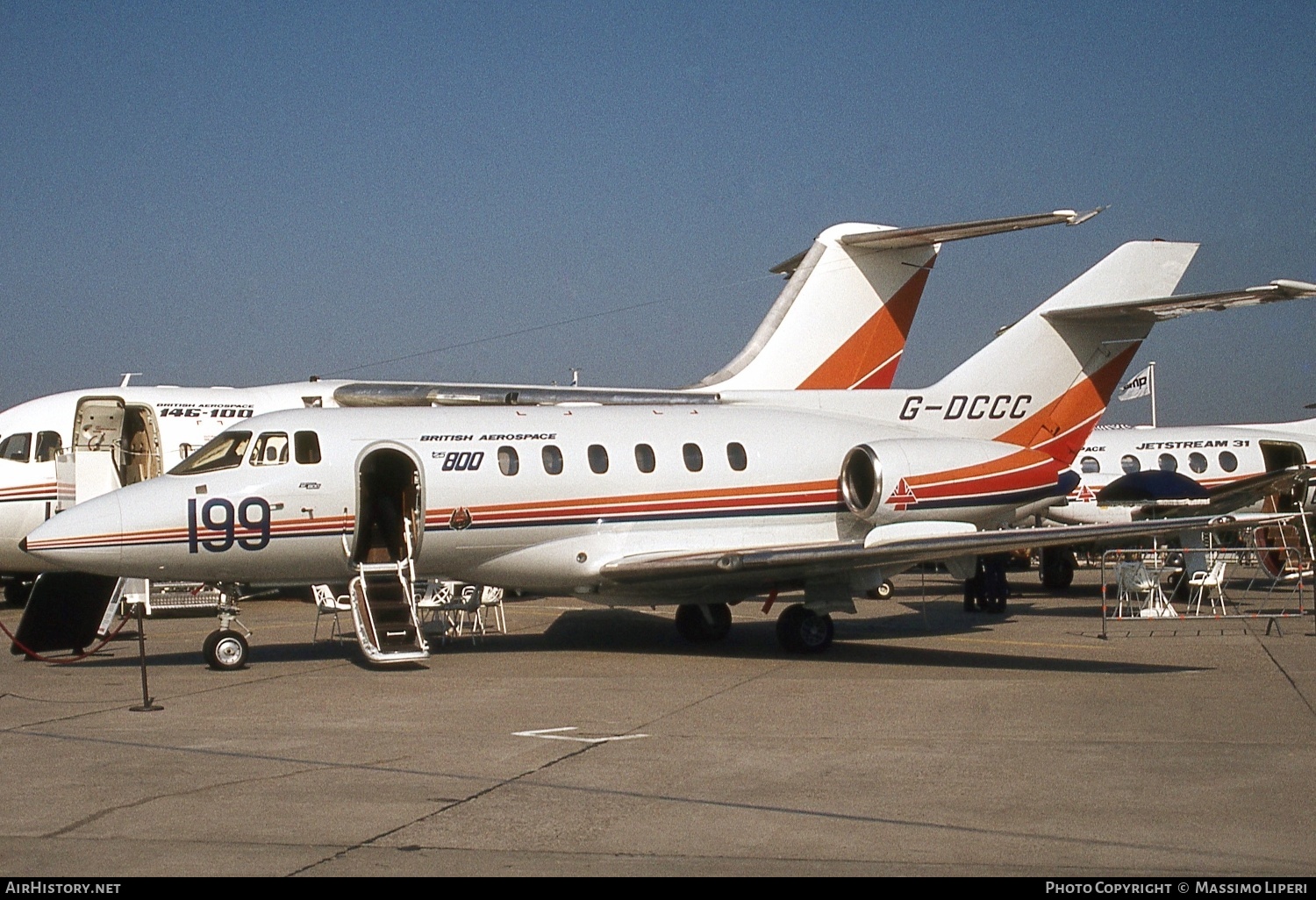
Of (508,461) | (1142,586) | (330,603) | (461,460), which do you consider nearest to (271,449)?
(461,460)

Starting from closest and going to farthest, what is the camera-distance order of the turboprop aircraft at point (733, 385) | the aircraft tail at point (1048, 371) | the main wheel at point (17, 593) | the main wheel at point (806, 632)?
the main wheel at point (806, 632), the aircraft tail at point (1048, 371), the turboprop aircraft at point (733, 385), the main wheel at point (17, 593)

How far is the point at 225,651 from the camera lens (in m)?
14.8

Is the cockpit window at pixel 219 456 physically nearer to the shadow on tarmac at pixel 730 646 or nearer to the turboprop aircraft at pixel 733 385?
the shadow on tarmac at pixel 730 646

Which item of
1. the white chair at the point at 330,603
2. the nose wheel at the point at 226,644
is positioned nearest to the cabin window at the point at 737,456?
the white chair at the point at 330,603

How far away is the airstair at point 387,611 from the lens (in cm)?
1459

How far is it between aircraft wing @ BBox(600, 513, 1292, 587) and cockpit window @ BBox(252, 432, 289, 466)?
3.82m

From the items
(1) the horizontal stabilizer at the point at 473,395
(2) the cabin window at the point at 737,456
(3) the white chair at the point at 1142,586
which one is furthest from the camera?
(1) the horizontal stabilizer at the point at 473,395

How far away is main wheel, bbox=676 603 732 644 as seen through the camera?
17766mm

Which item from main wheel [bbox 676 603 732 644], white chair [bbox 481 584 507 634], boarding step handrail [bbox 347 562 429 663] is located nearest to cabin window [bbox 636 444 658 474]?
main wheel [bbox 676 603 732 644]

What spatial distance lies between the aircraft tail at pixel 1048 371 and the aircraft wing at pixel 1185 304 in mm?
210

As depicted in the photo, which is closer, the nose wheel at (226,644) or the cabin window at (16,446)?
the nose wheel at (226,644)

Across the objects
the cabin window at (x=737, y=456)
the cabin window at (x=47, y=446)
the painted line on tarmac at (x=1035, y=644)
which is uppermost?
the cabin window at (x=47, y=446)

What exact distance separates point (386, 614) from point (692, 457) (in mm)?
4155
